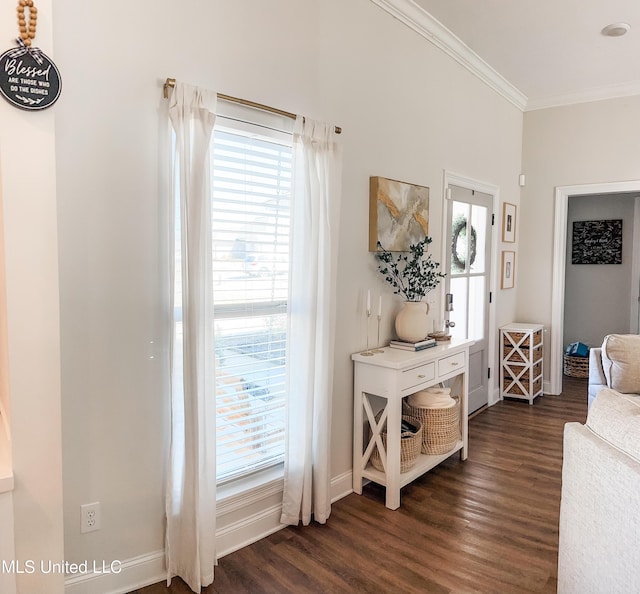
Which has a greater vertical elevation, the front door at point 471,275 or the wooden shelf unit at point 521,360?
the front door at point 471,275

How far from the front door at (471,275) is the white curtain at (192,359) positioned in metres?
2.40

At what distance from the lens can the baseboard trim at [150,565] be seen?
187 cm

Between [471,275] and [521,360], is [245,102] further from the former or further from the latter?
[521,360]

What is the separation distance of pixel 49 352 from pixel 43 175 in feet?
1.65

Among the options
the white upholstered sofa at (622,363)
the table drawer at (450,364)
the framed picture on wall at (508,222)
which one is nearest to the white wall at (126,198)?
the table drawer at (450,364)

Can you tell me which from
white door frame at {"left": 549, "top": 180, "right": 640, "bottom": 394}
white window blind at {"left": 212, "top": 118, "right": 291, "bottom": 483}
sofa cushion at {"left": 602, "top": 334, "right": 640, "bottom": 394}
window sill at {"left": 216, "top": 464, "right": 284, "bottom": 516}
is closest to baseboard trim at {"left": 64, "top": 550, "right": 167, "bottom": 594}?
window sill at {"left": 216, "top": 464, "right": 284, "bottom": 516}

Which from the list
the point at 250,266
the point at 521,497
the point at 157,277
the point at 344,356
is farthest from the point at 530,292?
the point at 157,277

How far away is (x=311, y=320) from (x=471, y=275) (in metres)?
2.33

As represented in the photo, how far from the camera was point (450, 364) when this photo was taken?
324 cm

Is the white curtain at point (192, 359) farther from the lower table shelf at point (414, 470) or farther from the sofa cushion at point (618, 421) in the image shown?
the sofa cushion at point (618, 421)

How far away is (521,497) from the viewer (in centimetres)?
289

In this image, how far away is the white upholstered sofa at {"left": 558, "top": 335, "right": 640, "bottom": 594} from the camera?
1269mm

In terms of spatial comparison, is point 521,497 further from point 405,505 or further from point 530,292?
point 530,292

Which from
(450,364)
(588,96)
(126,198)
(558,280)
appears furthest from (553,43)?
(126,198)
